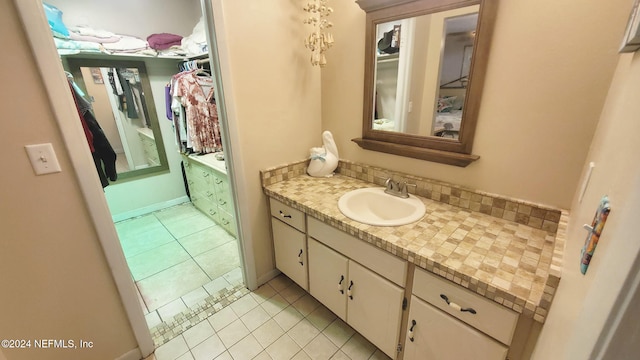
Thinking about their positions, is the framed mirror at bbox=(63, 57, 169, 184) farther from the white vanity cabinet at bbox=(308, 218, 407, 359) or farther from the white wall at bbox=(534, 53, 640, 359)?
the white wall at bbox=(534, 53, 640, 359)

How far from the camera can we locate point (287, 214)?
161 cm

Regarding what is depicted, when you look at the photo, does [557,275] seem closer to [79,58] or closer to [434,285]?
[434,285]

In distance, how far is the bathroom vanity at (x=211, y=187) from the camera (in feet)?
7.93

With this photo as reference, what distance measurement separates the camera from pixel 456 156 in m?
1.28

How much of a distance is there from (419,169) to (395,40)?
0.74 m

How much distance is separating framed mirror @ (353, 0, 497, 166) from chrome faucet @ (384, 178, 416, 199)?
0.18m

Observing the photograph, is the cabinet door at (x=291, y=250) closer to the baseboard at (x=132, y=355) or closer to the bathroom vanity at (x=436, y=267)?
the bathroom vanity at (x=436, y=267)

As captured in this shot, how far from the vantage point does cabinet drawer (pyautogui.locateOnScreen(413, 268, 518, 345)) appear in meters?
0.84

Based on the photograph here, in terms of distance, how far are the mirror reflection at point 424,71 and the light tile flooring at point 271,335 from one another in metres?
1.29

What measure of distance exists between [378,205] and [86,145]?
4.87ft

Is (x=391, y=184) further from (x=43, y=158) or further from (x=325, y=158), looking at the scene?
(x=43, y=158)

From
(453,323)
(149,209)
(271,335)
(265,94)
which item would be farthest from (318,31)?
(149,209)

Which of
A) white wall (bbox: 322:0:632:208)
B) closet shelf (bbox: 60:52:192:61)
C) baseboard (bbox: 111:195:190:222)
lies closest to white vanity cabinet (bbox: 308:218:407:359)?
white wall (bbox: 322:0:632:208)

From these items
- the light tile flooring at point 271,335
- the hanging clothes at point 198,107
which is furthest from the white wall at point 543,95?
the hanging clothes at point 198,107
